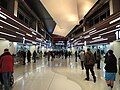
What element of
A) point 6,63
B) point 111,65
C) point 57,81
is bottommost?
point 57,81

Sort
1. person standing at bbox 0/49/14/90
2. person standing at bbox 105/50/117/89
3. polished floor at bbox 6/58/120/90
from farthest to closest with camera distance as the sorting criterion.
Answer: polished floor at bbox 6/58/120/90
person standing at bbox 105/50/117/89
person standing at bbox 0/49/14/90

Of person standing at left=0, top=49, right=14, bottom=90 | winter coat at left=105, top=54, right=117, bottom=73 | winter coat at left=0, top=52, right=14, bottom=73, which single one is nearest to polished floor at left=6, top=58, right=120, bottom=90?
winter coat at left=105, top=54, right=117, bottom=73

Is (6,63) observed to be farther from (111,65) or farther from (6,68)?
(111,65)

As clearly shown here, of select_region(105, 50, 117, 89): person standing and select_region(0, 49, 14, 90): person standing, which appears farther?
select_region(105, 50, 117, 89): person standing

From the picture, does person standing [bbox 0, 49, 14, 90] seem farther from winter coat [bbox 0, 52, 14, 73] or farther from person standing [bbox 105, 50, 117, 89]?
person standing [bbox 105, 50, 117, 89]

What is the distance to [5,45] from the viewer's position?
1598cm

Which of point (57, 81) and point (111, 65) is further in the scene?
point (57, 81)

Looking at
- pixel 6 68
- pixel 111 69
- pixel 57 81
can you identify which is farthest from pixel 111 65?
pixel 6 68

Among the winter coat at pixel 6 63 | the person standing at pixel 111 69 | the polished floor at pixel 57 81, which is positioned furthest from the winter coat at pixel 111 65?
the winter coat at pixel 6 63

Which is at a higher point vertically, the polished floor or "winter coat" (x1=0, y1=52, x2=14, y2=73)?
"winter coat" (x1=0, y1=52, x2=14, y2=73)

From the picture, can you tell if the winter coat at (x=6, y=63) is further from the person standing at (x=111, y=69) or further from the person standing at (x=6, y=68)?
the person standing at (x=111, y=69)

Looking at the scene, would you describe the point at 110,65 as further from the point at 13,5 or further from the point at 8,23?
the point at 13,5

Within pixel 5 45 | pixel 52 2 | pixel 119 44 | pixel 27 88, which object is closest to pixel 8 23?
pixel 5 45

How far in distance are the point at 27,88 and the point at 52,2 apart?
390 centimetres
